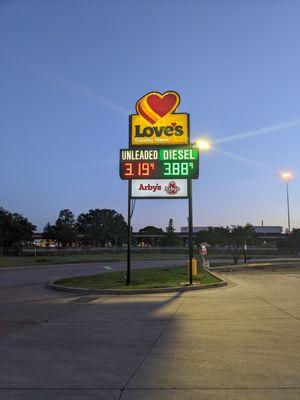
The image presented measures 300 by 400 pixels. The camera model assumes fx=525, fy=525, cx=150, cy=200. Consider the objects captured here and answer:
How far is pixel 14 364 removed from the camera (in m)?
7.79

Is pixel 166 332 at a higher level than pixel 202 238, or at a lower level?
lower

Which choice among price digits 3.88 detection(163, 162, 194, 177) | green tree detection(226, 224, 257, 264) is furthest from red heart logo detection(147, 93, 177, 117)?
green tree detection(226, 224, 257, 264)

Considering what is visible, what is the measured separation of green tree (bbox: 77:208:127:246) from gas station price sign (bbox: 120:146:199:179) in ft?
335

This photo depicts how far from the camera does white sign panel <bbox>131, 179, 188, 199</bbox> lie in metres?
23.4

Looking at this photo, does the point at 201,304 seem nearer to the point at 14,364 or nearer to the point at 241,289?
the point at 241,289

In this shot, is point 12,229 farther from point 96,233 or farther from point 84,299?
point 84,299

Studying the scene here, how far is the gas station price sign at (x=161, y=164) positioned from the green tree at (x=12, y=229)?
2237 inches

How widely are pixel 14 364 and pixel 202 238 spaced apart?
118737 mm

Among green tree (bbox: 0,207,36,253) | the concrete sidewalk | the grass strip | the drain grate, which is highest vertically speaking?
green tree (bbox: 0,207,36,253)

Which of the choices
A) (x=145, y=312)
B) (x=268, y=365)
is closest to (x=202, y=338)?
(x=268, y=365)

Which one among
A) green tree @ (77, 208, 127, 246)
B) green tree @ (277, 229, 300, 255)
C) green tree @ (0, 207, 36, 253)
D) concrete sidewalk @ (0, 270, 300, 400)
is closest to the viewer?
concrete sidewalk @ (0, 270, 300, 400)

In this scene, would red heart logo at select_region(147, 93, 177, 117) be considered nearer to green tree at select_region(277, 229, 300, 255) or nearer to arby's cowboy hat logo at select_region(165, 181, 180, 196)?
arby's cowboy hat logo at select_region(165, 181, 180, 196)

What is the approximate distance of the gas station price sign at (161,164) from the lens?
22797 millimetres

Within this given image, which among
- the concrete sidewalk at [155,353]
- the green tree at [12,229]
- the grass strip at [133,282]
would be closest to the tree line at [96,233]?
the green tree at [12,229]
